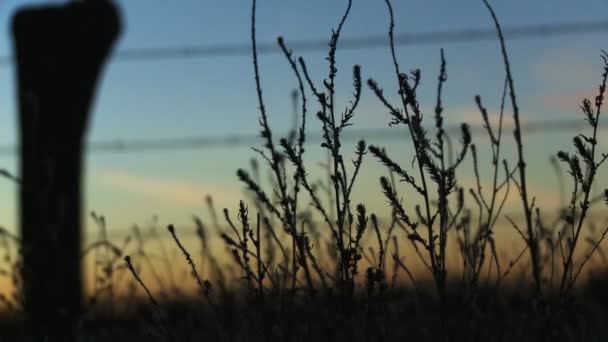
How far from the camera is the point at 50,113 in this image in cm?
668

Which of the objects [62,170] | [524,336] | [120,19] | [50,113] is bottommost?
[524,336]

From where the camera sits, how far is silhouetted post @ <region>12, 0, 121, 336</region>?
6.55 meters

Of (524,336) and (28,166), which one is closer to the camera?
(524,336)

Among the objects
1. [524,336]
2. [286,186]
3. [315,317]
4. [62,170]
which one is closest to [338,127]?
[286,186]

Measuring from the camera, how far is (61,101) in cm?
667

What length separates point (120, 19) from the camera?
680 centimetres

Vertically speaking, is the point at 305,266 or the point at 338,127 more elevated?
the point at 338,127

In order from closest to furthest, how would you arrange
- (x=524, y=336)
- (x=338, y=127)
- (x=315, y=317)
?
1. (x=338, y=127)
2. (x=315, y=317)
3. (x=524, y=336)

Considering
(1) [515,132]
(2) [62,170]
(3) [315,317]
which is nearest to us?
(1) [515,132]

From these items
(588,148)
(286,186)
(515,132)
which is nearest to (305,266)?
(286,186)

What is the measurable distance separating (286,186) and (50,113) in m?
4.85

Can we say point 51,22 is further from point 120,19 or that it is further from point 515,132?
point 515,132

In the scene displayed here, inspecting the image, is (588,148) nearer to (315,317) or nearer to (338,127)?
(338,127)

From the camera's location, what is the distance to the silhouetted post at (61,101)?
6.55 meters
